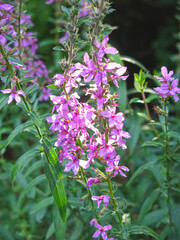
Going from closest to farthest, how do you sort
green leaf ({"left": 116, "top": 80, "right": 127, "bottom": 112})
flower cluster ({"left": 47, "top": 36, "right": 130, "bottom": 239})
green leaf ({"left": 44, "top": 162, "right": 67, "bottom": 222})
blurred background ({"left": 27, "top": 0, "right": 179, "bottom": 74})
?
1. flower cluster ({"left": 47, "top": 36, "right": 130, "bottom": 239})
2. green leaf ({"left": 44, "top": 162, "right": 67, "bottom": 222})
3. green leaf ({"left": 116, "top": 80, "right": 127, "bottom": 112})
4. blurred background ({"left": 27, "top": 0, "right": 179, "bottom": 74})

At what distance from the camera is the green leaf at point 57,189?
1524 millimetres

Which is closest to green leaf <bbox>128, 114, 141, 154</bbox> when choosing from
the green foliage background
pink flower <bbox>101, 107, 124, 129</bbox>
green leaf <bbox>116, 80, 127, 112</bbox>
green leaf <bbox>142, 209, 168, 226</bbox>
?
the green foliage background

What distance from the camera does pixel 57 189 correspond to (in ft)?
5.06

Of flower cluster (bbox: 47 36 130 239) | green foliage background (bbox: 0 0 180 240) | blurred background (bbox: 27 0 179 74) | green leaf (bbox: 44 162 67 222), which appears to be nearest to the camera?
flower cluster (bbox: 47 36 130 239)

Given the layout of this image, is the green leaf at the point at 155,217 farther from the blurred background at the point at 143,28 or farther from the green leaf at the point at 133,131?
the blurred background at the point at 143,28

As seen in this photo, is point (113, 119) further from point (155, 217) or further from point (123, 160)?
point (155, 217)

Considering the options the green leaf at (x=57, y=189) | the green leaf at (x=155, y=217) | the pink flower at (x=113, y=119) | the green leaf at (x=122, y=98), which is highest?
the pink flower at (x=113, y=119)

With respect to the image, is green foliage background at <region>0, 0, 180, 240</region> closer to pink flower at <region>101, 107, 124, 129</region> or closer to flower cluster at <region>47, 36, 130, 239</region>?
flower cluster at <region>47, 36, 130, 239</region>

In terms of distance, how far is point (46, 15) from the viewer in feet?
17.1

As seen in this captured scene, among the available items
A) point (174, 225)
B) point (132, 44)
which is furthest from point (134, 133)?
point (132, 44)

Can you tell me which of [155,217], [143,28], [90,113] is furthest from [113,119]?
[143,28]

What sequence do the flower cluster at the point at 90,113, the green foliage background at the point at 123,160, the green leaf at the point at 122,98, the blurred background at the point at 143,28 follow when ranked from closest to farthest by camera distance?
the flower cluster at the point at 90,113 < the green foliage background at the point at 123,160 < the green leaf at the point at 122,98 < the blurred background at the point at 143,28

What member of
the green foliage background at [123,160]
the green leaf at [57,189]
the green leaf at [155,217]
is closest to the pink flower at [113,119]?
the green leaf at [57,189]

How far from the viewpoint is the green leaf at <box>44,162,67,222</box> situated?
1524 millimetres
